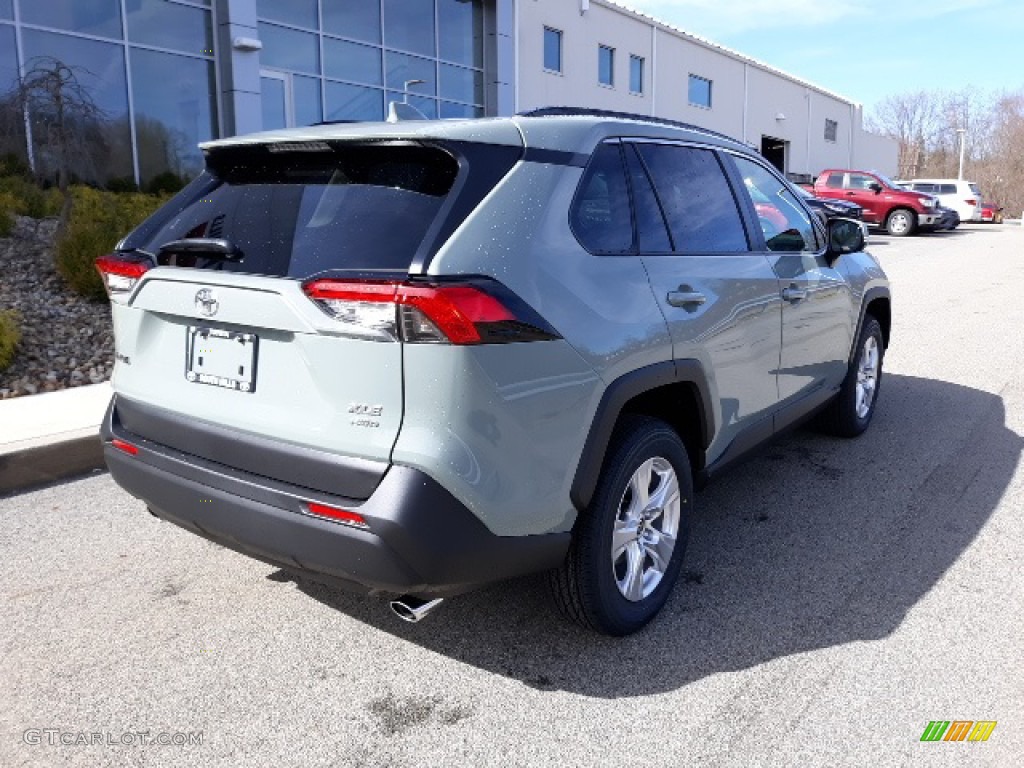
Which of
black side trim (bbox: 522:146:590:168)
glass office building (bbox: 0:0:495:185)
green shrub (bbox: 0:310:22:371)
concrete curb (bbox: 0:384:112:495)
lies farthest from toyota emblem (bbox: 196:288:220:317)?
glass office building (bbox: 0:0:495:185)

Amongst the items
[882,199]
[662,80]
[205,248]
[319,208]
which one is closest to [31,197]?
[205,248]

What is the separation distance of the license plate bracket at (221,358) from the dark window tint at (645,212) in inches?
55.5

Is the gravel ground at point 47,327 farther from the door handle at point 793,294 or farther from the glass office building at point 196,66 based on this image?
the door handle at point 793,294

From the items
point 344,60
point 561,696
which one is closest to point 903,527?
point 561,696

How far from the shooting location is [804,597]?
3406mm

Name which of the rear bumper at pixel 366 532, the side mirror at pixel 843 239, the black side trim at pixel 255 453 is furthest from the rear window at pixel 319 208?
the side mirror at pixel 843 239

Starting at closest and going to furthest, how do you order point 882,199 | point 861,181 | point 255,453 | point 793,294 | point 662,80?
point 255,453 < point 793,294 < point 882,199 < point 861,181 < point 662,80

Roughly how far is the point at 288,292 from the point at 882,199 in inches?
1078

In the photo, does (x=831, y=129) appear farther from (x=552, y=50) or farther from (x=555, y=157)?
(x=555, y=157)

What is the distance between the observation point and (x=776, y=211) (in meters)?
4.37

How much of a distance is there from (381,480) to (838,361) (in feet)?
11.0

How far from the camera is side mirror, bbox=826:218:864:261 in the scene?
185 inches

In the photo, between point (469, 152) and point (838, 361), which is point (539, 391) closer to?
point (469, 152)

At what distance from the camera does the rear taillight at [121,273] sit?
3.00 metres
